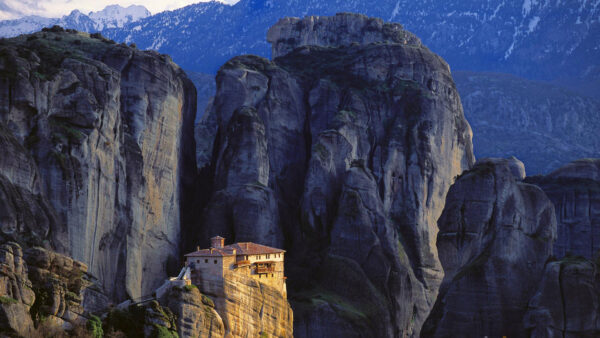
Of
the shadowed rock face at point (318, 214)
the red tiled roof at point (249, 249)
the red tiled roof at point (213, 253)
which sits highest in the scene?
the shadowed rock face at point (318, 214)

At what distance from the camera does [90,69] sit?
158 metres

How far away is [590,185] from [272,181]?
1887 inches

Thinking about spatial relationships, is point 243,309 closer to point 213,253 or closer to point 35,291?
point 213,253

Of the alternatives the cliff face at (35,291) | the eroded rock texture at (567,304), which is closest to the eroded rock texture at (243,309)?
the cliff face at (35,291)

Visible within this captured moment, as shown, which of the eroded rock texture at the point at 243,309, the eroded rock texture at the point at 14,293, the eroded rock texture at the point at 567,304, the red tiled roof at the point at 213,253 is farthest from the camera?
the eroded rock texture at the point at 567,304

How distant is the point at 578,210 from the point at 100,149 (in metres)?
73.0

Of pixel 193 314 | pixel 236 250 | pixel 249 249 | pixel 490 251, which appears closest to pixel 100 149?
pixel 249 249

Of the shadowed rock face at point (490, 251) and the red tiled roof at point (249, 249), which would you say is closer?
the red tiled roof at point (249, 249)

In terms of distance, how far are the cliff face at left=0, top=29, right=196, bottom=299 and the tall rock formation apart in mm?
55464

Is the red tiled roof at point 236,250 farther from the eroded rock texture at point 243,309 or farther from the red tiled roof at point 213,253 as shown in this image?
the eroded rock texture at point 243,309

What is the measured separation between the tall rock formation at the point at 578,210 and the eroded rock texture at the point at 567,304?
3750 centimetres

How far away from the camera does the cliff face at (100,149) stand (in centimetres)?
14212

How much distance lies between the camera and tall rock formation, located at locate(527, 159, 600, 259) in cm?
18075

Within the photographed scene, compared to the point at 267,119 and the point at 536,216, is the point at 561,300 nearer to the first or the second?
the point at 536,216
